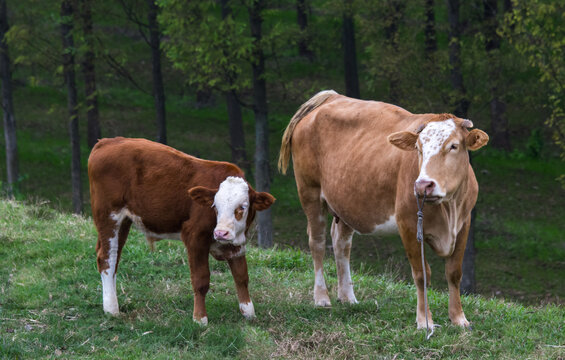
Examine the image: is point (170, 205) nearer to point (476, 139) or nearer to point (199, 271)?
point (199, 271)

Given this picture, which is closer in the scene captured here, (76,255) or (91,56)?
(76,255)

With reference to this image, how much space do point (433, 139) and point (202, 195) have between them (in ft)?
7.04

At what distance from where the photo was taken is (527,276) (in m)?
15.7

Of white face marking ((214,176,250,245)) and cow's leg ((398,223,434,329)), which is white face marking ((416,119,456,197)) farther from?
white face marking ((214,176,250,245))

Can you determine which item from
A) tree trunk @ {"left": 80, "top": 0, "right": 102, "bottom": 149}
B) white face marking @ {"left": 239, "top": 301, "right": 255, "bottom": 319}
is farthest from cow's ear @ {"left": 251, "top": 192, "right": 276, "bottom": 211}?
tree trunk @ {"left": 80, "top": 0, "right": 102, "bottom": 149}

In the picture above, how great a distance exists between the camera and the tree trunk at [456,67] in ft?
45.9

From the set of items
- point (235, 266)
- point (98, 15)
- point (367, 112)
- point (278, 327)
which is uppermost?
point (98, 15)

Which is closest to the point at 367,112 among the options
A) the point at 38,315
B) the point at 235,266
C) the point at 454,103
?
the point at 235,266

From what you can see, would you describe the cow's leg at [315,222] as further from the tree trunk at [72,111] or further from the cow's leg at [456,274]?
the tree trunk at [72,111]

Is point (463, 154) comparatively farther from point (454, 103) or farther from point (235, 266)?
point (454, 103)

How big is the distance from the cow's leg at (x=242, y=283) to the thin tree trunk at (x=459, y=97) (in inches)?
285

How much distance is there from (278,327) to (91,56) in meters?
12.7

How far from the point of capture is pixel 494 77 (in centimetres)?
1435

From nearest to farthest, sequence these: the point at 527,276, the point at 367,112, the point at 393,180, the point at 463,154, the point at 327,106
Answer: the point at 463,154 < the point at 393,180 < the point at 367,112 < the point at 327,106 < the point at 527,276
